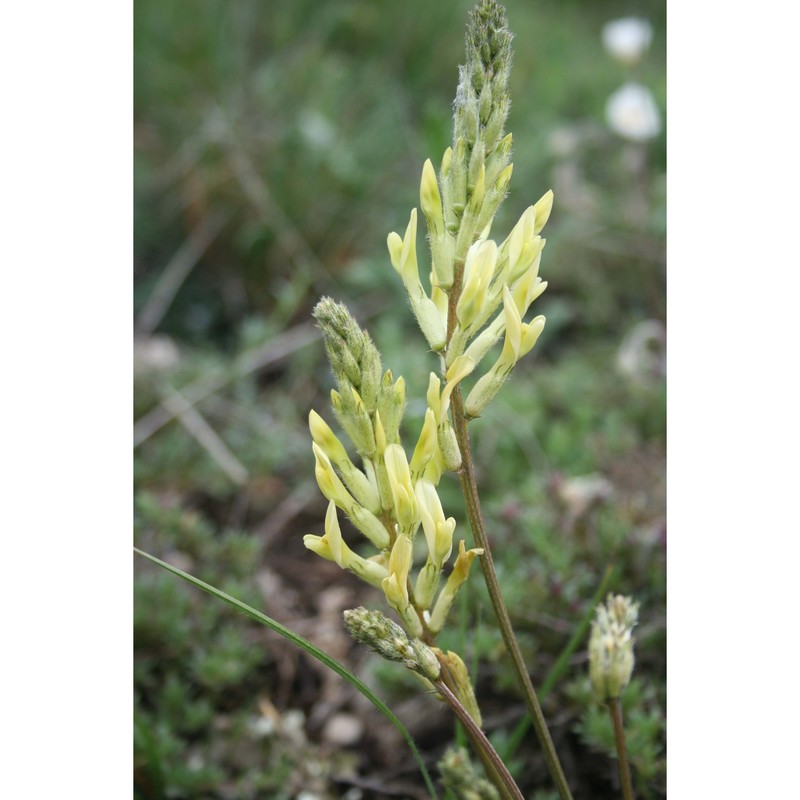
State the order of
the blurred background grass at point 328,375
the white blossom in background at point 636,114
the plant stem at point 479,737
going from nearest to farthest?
the plant stem at point 479,737
the blurred background grass at point 328,375
the white blossom in background at point 636,114

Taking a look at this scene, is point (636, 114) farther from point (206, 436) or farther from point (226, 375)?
point (206, 436)

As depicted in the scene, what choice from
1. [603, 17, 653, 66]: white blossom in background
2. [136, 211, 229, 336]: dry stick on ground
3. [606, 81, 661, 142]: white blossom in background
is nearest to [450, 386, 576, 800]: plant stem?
[136, 211, 229, 336]: dry stick on ground

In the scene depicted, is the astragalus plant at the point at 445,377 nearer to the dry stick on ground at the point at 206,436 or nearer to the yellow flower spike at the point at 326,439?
the yellow flower spike at the point at 326,439

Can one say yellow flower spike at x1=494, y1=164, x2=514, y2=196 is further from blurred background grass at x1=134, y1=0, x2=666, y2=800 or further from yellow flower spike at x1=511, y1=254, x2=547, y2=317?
blurred background grass at x1=134, y1=0, x2=666, y2=800

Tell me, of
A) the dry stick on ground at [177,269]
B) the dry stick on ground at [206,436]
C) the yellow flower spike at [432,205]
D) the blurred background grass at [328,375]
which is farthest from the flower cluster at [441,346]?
the dry stick on ground at [177,269]

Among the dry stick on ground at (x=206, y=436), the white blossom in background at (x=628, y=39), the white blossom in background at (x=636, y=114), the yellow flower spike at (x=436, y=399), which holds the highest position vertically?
the white blossom in background at (x=628, y=39)
